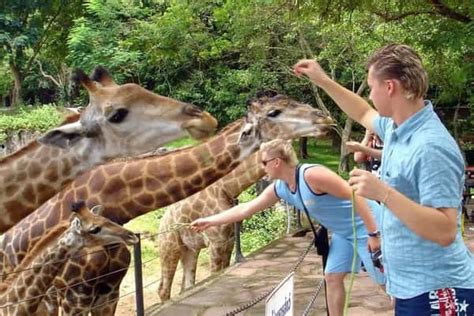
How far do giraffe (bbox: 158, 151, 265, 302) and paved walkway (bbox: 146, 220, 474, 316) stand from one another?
1.11 ft

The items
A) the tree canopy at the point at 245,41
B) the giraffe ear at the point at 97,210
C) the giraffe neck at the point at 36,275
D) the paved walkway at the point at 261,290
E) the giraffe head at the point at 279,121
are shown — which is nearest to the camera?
the giraffe neck at the point at 36,275

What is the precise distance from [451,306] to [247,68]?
16394mm

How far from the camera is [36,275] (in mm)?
4793

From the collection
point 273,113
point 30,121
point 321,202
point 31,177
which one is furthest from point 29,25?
point 321,202

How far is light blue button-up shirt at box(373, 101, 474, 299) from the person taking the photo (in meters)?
2.31

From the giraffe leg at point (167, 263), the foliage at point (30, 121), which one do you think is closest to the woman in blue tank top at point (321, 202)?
the giraffe leg at point (167, 263)

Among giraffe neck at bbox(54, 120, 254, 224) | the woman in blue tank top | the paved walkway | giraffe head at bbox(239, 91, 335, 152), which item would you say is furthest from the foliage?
the woman in blue tank top

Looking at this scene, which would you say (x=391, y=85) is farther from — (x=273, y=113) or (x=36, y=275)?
(x=273, y=113)

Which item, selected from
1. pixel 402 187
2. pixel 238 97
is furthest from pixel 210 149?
pixel 238 97

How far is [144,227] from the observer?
1334cm

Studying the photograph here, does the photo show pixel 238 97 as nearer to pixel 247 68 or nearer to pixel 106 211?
pixel 247 68

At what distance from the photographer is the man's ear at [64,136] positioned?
3.82 metres

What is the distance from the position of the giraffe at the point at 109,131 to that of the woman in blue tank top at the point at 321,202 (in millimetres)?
420

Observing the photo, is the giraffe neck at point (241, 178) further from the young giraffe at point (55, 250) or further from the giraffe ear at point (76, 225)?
the giraffe ear at point (76, 225)
